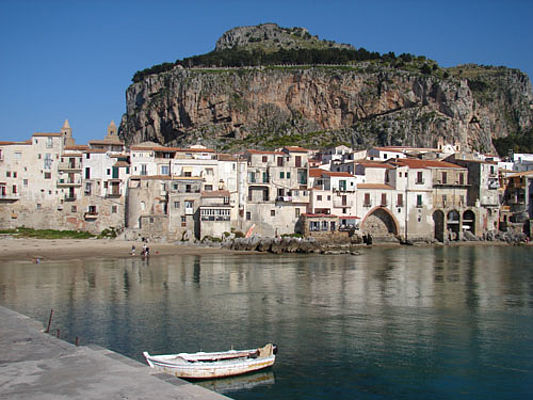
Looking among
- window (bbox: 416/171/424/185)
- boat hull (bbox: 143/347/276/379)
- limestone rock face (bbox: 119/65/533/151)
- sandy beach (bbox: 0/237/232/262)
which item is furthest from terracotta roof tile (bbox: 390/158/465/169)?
boat hull (bbox: 143/347/276/379)

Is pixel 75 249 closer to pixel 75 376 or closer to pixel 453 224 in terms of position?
pixel 75 376

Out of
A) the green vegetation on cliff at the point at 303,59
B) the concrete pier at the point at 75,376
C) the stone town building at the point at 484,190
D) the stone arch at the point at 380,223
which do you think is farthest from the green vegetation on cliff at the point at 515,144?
the concrete pier at the point at 75,376

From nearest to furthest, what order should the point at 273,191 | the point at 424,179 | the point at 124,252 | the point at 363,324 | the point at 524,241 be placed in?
the point at 363,324 < the point at 124,252 < the point at 273,191 < the point at 424,179 < the point at 524,241

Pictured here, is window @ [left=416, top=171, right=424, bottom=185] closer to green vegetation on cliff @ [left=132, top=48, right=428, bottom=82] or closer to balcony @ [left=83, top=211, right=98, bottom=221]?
balcony @ [left=83, top=211, right=98, bottom=221]

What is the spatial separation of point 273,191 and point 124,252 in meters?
19.9

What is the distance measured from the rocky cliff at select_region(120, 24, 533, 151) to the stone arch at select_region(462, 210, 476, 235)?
49674 millimetres

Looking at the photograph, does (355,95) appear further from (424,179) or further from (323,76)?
(424,179)

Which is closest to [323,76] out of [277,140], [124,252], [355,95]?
[355,95]

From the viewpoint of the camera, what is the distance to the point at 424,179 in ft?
232

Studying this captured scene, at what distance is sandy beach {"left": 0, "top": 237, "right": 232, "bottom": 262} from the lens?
5030cm

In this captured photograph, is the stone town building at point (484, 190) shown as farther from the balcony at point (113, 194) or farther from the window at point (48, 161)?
the window at point (48, 161)

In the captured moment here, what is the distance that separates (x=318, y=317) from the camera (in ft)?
87.4

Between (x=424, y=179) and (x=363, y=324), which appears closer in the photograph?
(x=363, y=324)

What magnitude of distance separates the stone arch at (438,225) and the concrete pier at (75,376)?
61.9 m
